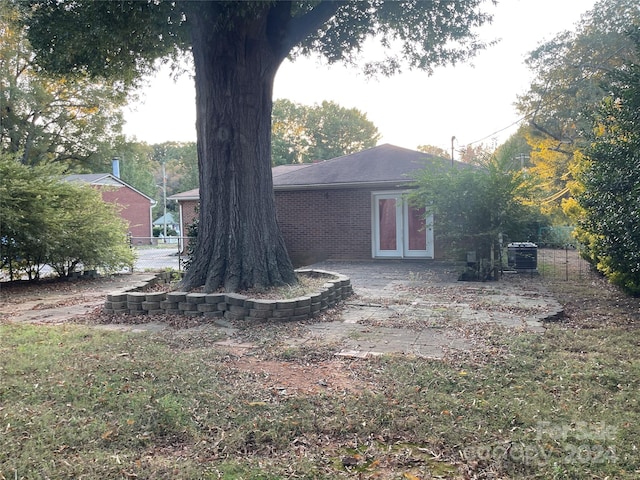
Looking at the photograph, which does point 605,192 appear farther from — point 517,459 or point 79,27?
point 79,27

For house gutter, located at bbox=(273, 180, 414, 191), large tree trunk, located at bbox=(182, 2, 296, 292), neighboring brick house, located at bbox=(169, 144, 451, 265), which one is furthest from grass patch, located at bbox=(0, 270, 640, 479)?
neighboring brick house, located at bbox=(169, 144, 451, 265)

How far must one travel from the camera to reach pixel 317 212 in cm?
1559

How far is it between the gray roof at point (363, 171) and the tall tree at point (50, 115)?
11.8 meters

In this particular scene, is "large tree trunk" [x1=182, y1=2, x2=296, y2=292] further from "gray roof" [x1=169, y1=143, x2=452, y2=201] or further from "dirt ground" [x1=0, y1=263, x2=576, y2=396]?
"gray roof" [x1=169, y1=143, x2=452, y2=201]

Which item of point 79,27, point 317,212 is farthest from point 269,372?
point 317,212

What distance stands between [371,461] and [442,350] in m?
2.36

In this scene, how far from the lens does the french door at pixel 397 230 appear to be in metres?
14.7

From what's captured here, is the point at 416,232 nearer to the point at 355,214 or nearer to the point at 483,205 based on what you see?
the point at 355,214

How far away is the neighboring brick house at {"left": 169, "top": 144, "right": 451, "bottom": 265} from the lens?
1471cm

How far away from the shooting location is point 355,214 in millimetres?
15180

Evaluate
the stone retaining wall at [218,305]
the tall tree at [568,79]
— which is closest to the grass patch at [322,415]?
the stone retaining wall at [218,305]

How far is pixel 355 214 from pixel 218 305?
9.03m

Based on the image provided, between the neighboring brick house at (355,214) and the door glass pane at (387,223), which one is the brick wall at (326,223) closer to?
the neighboring brick house at (355,214)

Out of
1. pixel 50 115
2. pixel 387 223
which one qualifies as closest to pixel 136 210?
pixel 50 115
